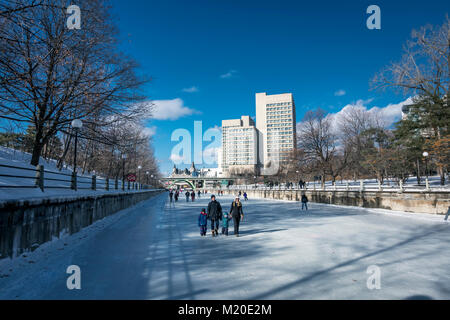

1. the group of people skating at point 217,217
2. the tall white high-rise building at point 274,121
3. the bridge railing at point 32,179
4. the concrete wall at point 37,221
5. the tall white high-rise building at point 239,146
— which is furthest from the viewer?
the tall white high-rise building at point 239,146

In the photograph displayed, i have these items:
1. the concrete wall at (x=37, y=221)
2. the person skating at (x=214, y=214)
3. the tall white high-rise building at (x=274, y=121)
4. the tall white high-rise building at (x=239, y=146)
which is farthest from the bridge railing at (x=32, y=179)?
the tall white high-rise building at (x=239, y=146)

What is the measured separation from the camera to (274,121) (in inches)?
6378

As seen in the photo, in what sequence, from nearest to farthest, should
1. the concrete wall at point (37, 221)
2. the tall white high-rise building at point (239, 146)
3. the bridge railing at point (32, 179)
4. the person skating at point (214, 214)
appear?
the concrete wall at point (37, 221) < the bridge railing at point (32, 179) < the person skating at point (214, 214) < the tall white high-rise building at point (239, 146)

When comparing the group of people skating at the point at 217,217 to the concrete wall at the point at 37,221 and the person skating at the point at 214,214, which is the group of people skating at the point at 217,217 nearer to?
the person skating at the point at 214,214

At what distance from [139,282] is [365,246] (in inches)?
246

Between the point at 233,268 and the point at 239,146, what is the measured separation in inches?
6779

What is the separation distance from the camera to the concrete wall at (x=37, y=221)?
17.3 ft

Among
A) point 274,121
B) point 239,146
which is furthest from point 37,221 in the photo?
point 239,146

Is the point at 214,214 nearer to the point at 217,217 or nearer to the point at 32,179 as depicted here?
the point at 217,217

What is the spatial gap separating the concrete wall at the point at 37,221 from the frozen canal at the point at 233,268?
0.95 feet

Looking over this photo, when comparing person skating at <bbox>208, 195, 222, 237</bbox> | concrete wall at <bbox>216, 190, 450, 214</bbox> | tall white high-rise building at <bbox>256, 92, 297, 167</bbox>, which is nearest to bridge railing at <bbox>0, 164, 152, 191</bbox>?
person skating at <bbox>208, 195, 222, 237</bbox>

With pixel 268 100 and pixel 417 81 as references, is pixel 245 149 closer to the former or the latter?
pixel 268 100
